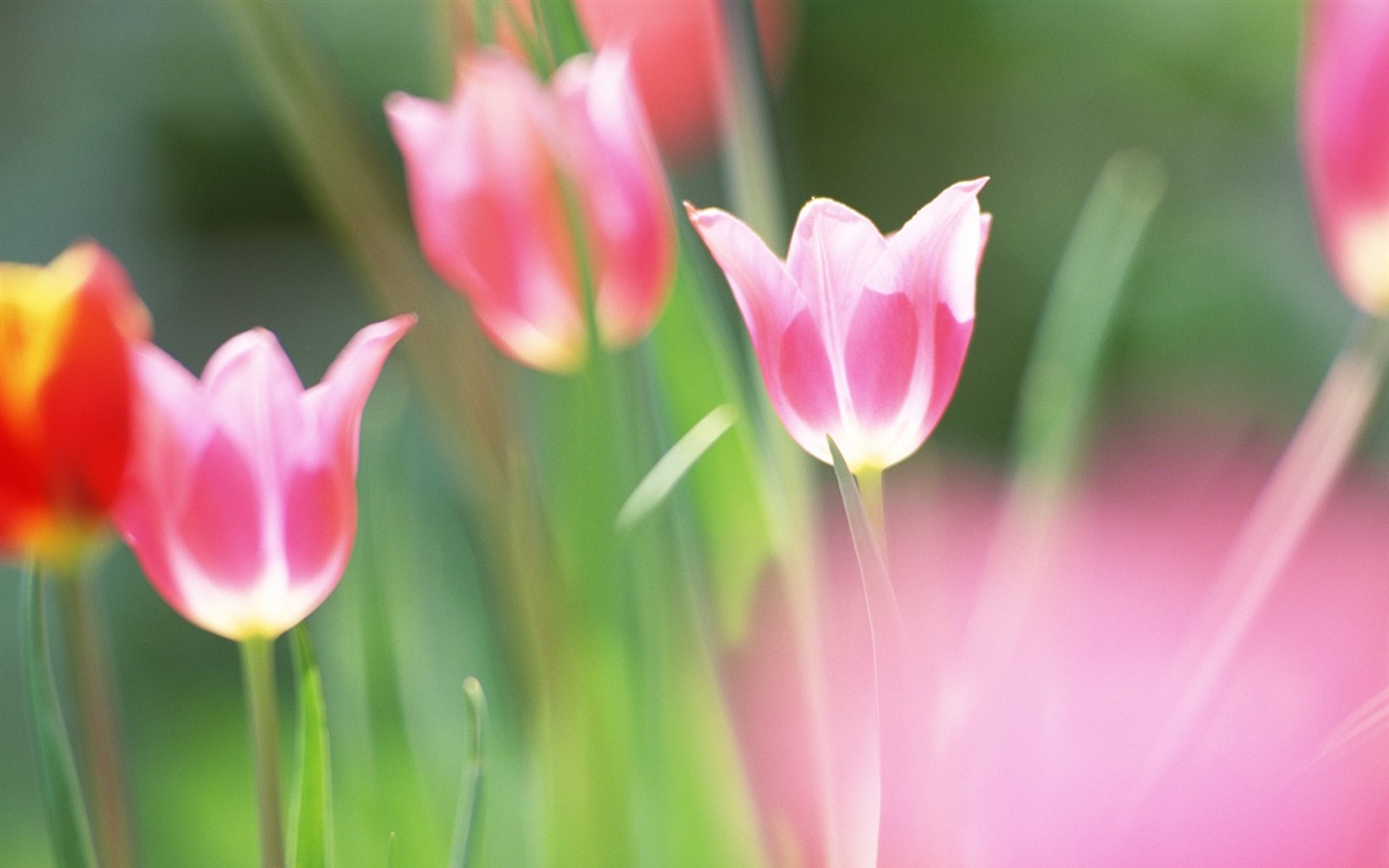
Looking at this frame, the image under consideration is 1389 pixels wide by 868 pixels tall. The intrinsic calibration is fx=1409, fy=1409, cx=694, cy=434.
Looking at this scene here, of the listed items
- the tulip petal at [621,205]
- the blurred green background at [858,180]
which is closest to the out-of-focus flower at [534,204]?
the tulip petal at [621,205]

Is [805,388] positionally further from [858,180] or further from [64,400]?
[858,180]

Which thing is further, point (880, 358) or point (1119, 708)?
point (1119, 708)

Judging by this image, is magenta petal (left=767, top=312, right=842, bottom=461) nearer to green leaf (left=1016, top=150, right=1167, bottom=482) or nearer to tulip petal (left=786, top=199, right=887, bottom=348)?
tulip petal (left=786, top=199, right=887, bottom=348)

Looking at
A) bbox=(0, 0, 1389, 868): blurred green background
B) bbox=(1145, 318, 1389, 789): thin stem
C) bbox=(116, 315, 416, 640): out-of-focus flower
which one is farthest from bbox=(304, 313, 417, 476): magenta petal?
bbox=(0, 0, 1389, 868): blurred green background

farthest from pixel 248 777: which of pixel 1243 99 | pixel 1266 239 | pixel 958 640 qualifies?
pixel 1243 99

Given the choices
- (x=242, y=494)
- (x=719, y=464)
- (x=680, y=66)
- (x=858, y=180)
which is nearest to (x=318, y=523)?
(x=242, y=494)
